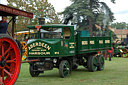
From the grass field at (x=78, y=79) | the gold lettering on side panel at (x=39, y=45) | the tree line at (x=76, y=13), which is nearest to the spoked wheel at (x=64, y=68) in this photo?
the grass field at (x=78, y=79)

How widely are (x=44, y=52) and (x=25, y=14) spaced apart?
282 cm

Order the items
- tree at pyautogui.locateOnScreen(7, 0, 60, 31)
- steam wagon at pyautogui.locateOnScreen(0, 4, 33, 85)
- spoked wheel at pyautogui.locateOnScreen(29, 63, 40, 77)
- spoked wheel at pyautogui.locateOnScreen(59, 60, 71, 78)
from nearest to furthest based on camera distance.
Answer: steam wagon at pyautogui.locateOnScreen(0, 4, 33, 85)
spoked wheel at pyautogui.locateOnScreen(59, 60, 71, 78)
spoked wheel at pyautogui.locateOnScreen(29, 63, 40, 77)
tree at pyautogui.locateOnScreen(7, 0, 60, 31)

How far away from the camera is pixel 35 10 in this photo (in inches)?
1159

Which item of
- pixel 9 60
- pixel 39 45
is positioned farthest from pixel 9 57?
pixel 39 45

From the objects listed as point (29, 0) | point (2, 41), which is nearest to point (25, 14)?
point (2, 41)

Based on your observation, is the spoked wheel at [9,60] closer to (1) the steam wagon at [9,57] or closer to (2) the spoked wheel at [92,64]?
(1) the steam wagon at [9,57]

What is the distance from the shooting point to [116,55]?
23953 millimetres

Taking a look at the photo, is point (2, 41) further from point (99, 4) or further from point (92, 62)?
point (99, 4)

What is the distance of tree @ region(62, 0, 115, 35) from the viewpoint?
1220 inches

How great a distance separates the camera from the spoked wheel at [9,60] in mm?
6141

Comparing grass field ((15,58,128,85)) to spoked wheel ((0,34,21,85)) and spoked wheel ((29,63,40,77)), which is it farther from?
spoked wheel ((0,34,21,85))

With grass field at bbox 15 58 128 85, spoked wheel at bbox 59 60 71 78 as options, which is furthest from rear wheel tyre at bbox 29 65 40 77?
spoked wheel at bbox 59 60 71 78

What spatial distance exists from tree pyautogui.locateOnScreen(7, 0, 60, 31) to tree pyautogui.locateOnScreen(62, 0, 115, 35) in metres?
1.92

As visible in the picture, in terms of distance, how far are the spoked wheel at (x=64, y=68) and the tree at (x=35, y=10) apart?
19128 mm
